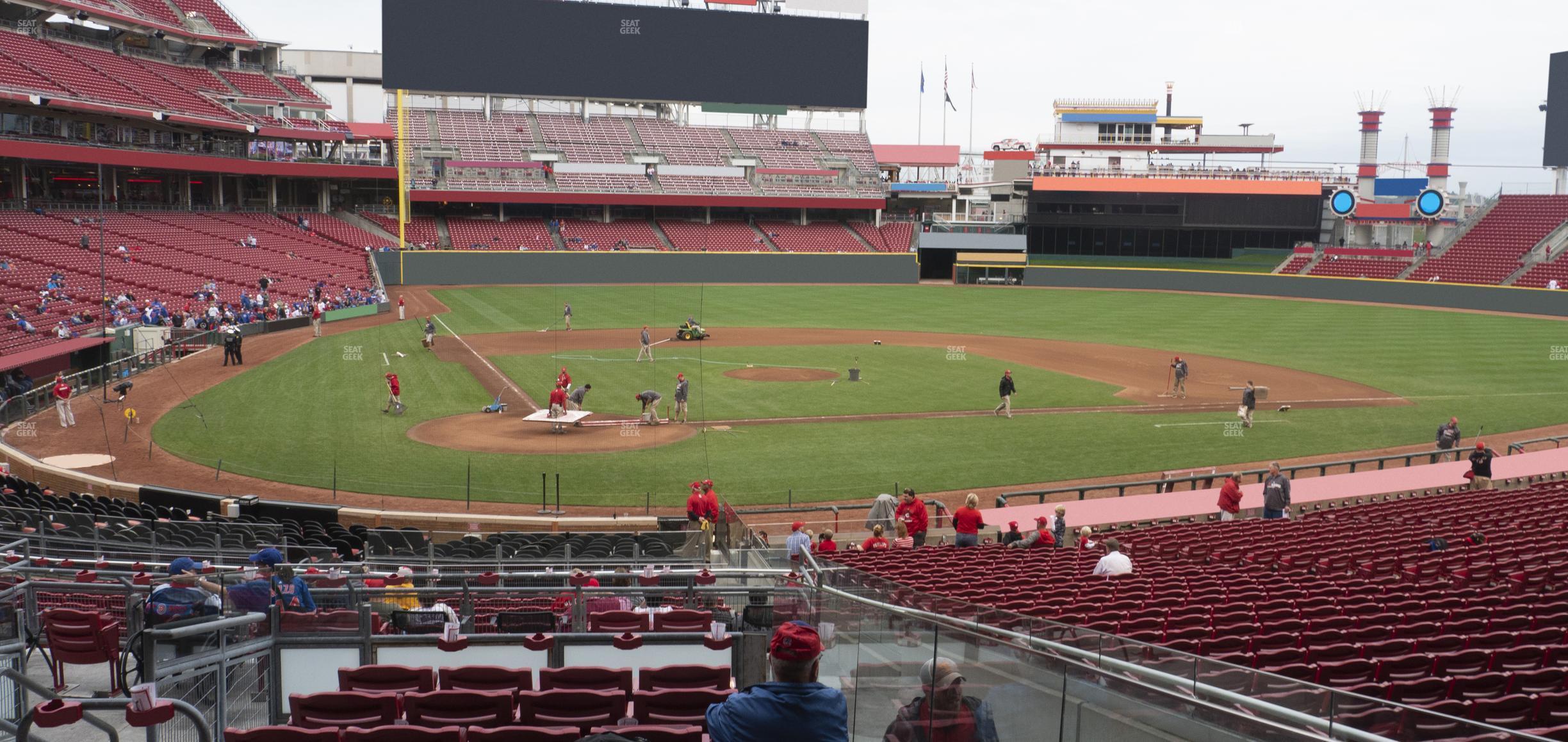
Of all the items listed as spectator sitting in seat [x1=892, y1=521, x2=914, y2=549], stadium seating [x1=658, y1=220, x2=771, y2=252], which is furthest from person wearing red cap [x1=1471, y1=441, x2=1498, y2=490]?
stadium seating [x1=658, y1=220, x2=771, y2=252]

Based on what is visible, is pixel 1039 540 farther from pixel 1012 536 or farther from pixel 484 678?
pixel 484 678

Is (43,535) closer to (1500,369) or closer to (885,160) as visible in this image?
(1500,369)

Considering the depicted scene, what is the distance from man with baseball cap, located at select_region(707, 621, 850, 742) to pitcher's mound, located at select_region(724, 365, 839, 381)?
32.9m

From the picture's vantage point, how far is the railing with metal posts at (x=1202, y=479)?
22.4 meters

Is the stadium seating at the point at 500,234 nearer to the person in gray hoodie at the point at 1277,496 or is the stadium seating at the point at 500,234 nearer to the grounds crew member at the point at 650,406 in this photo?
the grounds crew member at the point at 650,406

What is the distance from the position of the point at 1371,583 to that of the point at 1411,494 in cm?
1248

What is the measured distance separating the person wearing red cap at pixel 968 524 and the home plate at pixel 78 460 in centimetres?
1958

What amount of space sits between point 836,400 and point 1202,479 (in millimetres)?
13185

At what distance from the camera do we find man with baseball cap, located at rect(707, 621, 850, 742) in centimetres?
451

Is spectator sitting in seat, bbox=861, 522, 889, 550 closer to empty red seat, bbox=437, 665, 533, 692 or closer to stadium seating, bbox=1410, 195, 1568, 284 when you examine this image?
empty red seat, bbox=437, 665, 533, 692

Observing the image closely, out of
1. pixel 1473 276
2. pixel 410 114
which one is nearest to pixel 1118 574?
pixel 1473 276

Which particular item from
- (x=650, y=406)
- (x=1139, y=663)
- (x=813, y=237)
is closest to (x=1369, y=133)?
(x=813, y=237)

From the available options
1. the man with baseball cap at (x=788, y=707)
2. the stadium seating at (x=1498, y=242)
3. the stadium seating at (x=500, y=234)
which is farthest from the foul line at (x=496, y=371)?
the stadium seating at (x=1498, y=242)

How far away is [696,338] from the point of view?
4581 cm
